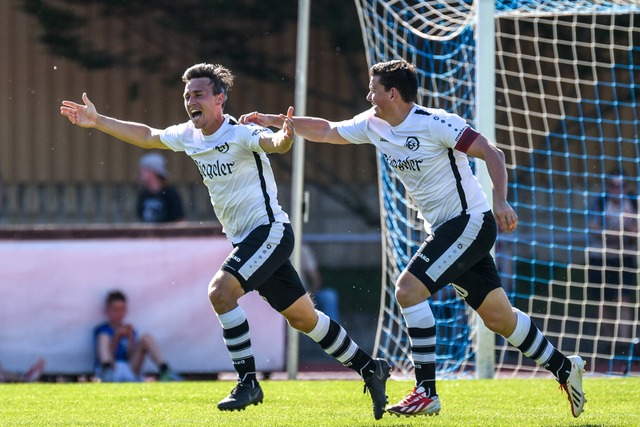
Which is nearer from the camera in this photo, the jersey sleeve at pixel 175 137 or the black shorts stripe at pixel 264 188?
the black shorts stripe at pixel 264 188

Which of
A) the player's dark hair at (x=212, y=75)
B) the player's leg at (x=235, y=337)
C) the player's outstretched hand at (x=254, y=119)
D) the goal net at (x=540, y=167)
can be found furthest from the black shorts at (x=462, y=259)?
the goal net at (x=540, y=167)

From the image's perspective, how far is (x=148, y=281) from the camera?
1087 cm

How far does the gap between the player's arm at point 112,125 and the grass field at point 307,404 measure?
1.69 m

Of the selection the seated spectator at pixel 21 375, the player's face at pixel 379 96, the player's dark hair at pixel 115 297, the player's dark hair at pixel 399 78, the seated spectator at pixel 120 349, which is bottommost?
the seated spectator at pixel 21 375

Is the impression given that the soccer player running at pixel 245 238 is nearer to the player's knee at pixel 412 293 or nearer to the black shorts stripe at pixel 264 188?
the black shorts stripe at pixel 264 188

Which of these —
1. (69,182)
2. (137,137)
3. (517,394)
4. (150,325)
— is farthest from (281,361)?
(69,182)

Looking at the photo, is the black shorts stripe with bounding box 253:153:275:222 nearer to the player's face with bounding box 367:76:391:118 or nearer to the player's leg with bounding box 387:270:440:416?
the player's face with bounding box 367:76:391:118

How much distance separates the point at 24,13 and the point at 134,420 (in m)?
12.2

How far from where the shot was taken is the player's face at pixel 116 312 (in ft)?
35.1

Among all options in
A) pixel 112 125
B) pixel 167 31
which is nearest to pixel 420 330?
pixel 112 125

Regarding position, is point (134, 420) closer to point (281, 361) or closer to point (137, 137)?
point (137, 137)

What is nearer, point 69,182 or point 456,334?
point 456,334

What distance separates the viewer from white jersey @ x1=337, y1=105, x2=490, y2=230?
6.88m

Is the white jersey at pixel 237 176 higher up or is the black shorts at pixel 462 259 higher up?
the white jersey at pixel 237 176
